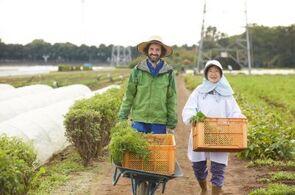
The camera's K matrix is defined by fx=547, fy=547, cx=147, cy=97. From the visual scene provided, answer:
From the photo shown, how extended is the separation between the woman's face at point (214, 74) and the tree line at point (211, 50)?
189 ft

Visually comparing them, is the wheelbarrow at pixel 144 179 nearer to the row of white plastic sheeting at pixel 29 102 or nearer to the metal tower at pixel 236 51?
the row of white plastic sheeting at pixel 29 102

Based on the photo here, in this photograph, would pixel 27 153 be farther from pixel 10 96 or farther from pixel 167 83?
pixel 10 96

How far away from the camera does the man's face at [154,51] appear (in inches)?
247

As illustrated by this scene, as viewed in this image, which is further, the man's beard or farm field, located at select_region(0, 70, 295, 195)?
farm field, located at select_region(0, 70, 295, 195)

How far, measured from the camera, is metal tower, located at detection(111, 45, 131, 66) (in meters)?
116

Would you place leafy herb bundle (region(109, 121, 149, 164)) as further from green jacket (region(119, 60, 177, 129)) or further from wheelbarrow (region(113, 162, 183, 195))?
green jacket (region(119, 60, 177, 129))

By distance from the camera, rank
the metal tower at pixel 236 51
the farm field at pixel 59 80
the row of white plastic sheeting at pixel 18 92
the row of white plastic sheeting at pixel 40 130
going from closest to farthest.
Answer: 1. the row of white plastic sheeting at pixel 40 130
2. the row of white plastic sheeting at pixel 18 92
3. the farm field at pixel 59 80
4. the metal tower at pixel 236 51

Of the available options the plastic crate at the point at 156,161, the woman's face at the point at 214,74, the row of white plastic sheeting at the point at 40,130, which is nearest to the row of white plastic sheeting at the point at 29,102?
the row of white plastic sheeting at the point at 40,130

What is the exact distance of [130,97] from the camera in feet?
21.2

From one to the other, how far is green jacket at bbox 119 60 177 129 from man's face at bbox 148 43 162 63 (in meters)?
0.11

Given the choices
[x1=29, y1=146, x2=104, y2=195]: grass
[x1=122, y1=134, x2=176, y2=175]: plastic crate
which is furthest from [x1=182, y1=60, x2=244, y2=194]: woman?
[x1=29, y1=146, x2=104, y2=195]: grass

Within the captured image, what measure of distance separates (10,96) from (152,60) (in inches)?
527

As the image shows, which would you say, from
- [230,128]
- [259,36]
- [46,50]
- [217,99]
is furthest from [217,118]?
[46,50]

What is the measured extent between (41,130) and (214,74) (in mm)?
5415
